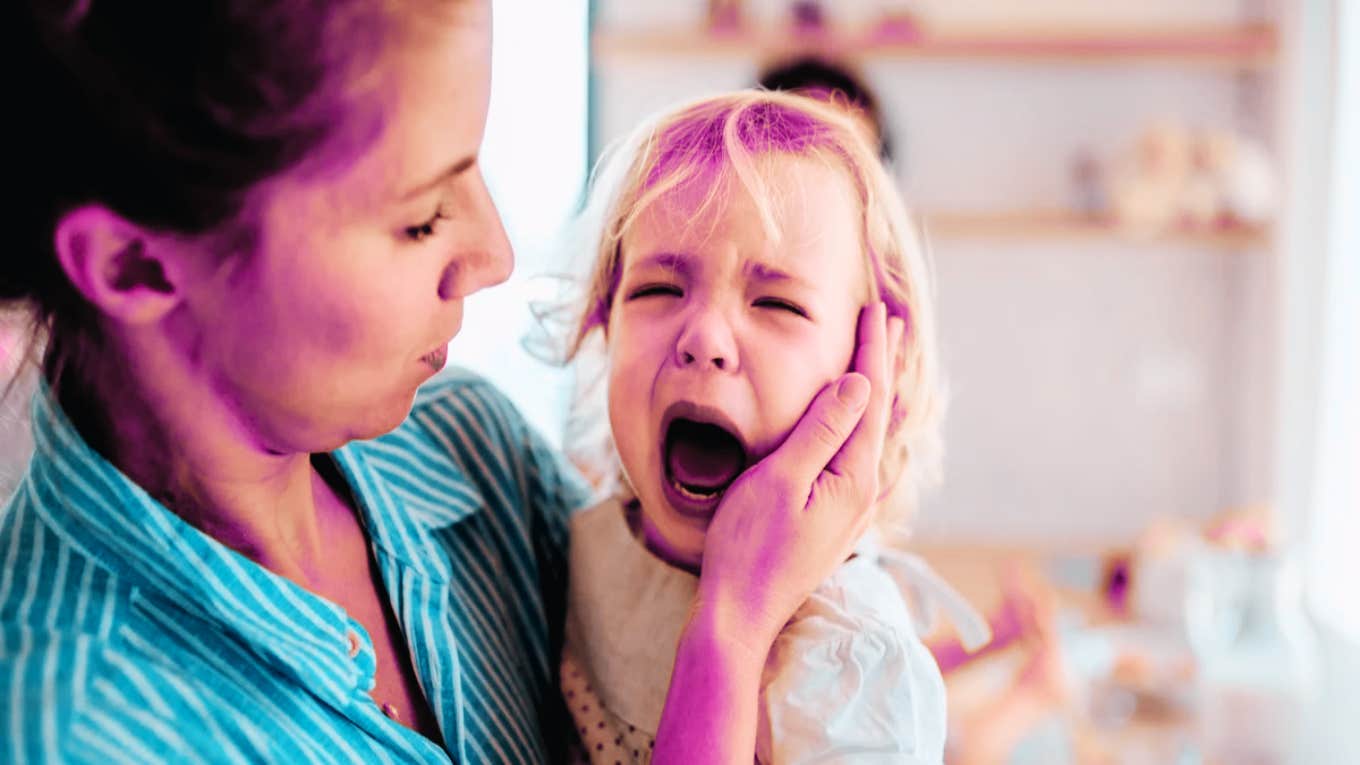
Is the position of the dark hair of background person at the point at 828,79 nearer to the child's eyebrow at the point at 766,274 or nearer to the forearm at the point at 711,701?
the child's eyebrow at the point at 766,274

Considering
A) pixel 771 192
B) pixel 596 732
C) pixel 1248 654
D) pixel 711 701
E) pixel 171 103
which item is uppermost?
pixel 171 103

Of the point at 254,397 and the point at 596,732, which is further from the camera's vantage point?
the point at 596,732

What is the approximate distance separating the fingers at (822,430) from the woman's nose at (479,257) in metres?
0.24

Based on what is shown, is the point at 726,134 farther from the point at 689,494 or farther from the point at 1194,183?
the point at 1194,183

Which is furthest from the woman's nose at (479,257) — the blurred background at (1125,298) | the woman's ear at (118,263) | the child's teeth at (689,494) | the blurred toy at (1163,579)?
the blurred toy at (1163,579)

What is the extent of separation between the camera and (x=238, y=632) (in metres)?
0.64

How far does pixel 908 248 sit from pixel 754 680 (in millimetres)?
405

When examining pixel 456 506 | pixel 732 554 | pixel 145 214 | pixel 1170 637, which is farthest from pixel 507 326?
pixel 1170 637

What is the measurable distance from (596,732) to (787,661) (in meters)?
0.17

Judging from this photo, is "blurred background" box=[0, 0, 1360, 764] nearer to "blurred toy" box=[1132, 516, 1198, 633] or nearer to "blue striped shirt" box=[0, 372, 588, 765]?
"blurred toy" box=[1132, 516, 1198, 633]

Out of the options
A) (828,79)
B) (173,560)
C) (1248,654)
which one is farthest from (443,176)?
(828,79)

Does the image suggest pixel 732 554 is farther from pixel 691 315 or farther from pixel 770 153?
pixel 770 153

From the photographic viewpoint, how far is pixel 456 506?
869 mm

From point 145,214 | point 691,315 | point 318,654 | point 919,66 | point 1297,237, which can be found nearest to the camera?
point 145,214
